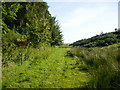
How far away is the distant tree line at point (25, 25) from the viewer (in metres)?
8.01

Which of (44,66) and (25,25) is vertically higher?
(25,25)

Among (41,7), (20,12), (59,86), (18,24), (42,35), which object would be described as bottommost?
(59,86)

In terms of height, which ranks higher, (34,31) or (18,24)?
(18,24)

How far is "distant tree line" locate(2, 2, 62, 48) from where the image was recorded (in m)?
8.01

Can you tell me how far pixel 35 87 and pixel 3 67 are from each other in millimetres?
3379

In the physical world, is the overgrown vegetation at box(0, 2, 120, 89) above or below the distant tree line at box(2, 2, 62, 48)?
below

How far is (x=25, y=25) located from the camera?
18656 millimetres

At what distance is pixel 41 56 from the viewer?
10742mm

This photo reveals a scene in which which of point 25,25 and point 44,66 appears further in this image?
point 25,25

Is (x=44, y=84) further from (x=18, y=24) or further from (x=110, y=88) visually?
(x=18, y=24)

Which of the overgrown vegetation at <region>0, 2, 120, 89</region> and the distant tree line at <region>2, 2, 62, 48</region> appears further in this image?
the distant tree line at <region>2, 2, 62, 48</region>

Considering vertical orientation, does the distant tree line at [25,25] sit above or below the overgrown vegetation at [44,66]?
above

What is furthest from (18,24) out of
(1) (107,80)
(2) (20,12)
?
(1) (107,80)

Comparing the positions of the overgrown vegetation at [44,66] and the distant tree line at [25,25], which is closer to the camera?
the overgrown vegetation at [44,66]
